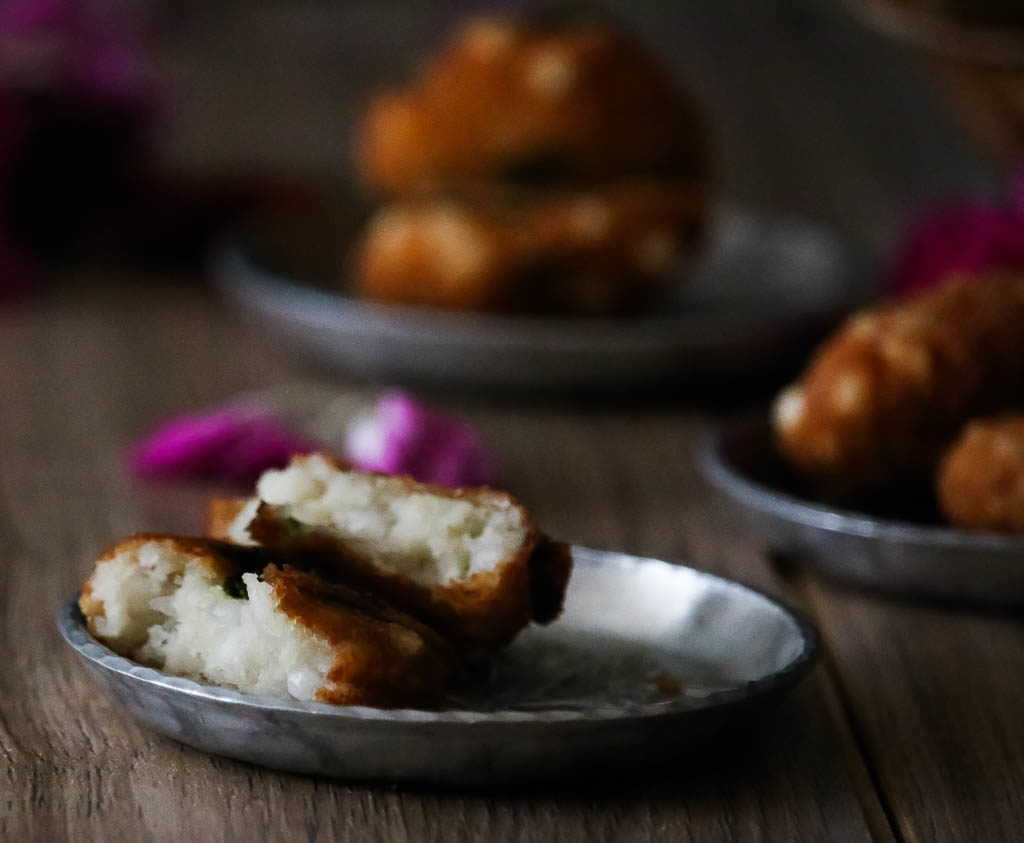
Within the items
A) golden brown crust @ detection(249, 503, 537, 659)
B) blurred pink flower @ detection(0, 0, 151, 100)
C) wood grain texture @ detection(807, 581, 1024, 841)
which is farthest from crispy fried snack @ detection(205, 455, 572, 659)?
blurred pink flower @ detection(0, 0, 151, 100)

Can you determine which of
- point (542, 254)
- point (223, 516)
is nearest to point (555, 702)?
point (223, 516)

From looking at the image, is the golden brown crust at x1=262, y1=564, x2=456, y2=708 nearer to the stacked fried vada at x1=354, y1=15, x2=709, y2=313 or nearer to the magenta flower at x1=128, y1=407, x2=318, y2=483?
the magenta flower at x1=128, y1=407, x2=318, y2=483

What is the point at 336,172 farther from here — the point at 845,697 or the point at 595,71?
the point at 845,697

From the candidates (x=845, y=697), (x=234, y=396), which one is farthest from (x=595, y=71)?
(x=845, y=697)

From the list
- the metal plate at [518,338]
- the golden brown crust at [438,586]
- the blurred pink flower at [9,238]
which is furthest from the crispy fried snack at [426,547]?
the blurred pink flower at [9,238]

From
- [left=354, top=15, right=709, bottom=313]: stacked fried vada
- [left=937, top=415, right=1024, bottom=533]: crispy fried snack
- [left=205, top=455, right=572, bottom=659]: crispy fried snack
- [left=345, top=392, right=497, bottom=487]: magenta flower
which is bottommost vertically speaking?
[left=345, top=392, right=497, bottom=487]: magenta flower

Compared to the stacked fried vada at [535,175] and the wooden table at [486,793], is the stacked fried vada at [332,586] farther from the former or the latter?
the stacked fried vada at [535,175]
